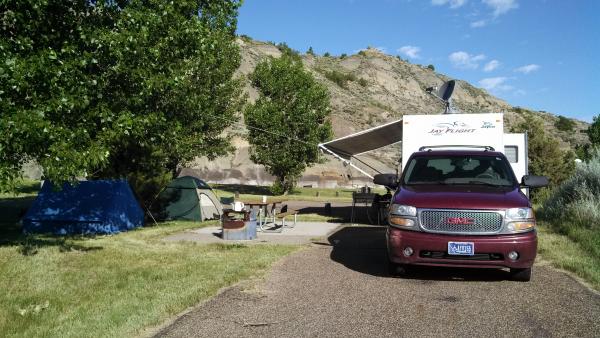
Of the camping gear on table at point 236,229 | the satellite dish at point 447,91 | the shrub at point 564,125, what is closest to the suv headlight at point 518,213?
the camping gear on table at point 236,229

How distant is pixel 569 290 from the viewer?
21.1 ft

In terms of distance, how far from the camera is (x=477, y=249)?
6344 millimetres

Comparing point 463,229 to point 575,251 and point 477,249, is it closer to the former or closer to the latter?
point 477,249

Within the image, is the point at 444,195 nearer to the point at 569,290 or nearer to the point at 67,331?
the point at 569,290

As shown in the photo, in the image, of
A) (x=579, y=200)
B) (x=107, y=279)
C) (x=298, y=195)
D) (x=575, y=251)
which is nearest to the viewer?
(x=107, y=279)

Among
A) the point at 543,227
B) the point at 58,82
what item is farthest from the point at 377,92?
the point at 58,82

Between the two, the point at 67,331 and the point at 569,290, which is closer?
the point at 67,331

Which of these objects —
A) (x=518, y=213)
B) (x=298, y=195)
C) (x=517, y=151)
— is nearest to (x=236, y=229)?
(x=518, y=213)

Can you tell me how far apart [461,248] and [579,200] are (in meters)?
8.13

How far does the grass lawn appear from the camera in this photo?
518cm

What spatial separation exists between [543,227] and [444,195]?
7.38m

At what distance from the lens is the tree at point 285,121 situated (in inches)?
1458

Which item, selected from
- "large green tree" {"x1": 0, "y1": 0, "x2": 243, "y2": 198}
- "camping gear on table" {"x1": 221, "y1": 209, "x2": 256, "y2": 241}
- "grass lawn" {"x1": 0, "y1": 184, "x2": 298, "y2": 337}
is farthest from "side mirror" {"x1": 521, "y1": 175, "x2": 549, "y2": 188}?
"large green tree" {"x1": 0, "y1": 0, "x2": 243, "y2": 198}

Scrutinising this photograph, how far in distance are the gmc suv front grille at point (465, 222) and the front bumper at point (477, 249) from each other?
84 mm
